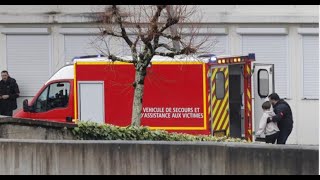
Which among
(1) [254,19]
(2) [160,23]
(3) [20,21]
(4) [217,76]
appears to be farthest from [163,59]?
(3) [20,21]

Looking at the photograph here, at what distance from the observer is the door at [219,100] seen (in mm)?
18141

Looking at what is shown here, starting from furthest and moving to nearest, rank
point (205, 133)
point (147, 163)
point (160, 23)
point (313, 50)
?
1. point (313, 50)
2. point (205, 133)
3. point (160, 23)
4. point (147, 163)

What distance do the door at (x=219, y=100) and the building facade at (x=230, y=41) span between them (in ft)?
13.8

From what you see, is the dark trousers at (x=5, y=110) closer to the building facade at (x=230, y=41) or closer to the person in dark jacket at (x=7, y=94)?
the person in dark jacket at (x=7, y=94)

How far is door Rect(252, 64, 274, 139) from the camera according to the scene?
1912 centimetres

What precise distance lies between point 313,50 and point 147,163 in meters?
13.7

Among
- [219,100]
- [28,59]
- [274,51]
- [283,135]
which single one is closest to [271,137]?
[283,135]

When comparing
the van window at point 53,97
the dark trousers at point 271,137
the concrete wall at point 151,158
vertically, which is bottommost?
the dark trousers at point 271,137

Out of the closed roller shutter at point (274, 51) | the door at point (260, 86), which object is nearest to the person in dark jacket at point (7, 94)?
the closed roller shutter at point (274, 51)

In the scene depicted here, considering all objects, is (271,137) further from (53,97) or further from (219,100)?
(53,97)

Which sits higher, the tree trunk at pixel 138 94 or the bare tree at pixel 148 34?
the bare tree at pixel 148 34

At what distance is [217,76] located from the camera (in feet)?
59.8

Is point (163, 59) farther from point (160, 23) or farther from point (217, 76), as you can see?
point (160, 23)

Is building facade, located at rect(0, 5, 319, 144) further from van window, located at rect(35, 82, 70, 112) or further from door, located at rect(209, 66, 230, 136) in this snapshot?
door, located at rect(209, 66, 230, 136)
